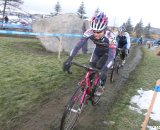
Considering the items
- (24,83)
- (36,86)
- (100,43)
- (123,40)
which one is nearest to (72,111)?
(100,43)

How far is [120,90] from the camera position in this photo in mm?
9211

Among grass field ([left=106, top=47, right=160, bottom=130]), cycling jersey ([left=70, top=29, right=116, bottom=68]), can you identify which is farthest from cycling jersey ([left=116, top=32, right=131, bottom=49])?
cycling jersey ([left=70, top=29, right=116, bottom=68])

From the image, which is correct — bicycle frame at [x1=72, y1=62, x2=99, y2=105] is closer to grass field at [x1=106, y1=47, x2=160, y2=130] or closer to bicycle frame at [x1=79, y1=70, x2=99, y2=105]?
bicycle frame at [x1=79, y1=70, x2=99, y2=105]

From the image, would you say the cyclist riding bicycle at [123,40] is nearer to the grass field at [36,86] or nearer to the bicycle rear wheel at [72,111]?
the grass field at [36,86]

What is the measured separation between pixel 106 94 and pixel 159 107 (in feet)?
5.82

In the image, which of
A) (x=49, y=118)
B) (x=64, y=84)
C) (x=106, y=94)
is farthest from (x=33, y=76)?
(x=49, y=118)

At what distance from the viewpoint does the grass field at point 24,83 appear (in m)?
6.48

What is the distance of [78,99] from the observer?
17.6 ft

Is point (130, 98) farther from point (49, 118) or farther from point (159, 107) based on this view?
point (49, 118)

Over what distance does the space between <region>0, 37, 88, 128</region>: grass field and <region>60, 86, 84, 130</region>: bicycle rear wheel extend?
1372mm

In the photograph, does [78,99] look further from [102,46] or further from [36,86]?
[36,86]

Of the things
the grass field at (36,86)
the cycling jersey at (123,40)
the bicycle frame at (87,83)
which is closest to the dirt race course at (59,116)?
the grass field at (36,86)

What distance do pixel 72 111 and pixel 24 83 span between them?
3.73 metres

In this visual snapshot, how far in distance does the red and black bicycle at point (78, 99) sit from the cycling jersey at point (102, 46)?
501mm
